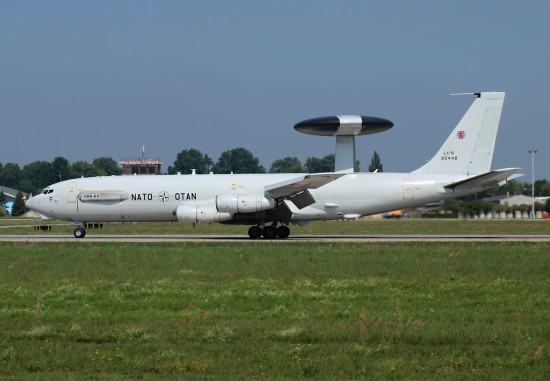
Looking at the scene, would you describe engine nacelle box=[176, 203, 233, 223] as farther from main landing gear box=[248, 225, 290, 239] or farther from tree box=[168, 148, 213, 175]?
tree box=[168, 148, 213, 175]

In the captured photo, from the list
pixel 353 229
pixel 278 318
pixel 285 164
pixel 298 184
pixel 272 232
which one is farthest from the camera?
pixel 285 164

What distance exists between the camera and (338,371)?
36.5 feet

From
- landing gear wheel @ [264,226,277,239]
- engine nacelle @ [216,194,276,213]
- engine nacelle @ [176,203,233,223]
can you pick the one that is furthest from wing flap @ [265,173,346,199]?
engine nacelle @ [176,203,233,223]

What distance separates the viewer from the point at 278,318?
15.4 meters

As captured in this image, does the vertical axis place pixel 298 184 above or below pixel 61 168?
below

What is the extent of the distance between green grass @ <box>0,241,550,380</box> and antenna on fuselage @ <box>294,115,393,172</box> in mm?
13657

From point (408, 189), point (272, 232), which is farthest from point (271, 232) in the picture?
point (408, 189)

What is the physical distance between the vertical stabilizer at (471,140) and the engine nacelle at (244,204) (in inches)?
320

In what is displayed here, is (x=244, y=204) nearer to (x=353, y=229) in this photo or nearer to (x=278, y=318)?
(x=353, y=229)

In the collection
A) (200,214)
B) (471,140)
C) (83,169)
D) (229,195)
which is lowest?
(200,214)

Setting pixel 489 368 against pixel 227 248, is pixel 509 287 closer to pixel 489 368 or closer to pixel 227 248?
pixel 489 368

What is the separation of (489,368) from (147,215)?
32531 millimetres

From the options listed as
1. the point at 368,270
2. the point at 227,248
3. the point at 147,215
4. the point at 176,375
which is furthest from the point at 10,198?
the point at 176,375

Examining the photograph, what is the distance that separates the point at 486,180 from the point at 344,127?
6.96 meters
